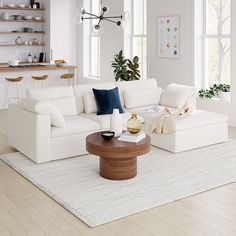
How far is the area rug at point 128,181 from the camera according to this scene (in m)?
3.94

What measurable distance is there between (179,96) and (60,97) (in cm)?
191

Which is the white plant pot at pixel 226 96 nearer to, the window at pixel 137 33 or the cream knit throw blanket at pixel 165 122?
the cream knit throw blanket at pixel 165 122

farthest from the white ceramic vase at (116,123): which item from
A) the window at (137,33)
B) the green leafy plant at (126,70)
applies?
the window at (137,33)

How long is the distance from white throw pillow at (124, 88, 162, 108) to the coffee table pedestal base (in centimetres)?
223

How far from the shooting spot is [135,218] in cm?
370

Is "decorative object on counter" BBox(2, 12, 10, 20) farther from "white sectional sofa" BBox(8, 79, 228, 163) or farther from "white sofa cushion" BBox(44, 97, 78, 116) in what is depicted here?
"white sofa cushion" BBox(44, 97, 78, 116)

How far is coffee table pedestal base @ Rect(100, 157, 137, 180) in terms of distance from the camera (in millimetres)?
4613

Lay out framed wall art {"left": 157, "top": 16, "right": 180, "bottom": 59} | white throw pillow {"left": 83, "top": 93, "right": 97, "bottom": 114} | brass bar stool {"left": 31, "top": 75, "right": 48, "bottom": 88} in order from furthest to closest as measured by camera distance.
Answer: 1. brass bar stool {"left": 31, "top": 75, "right": 48, "bottom": 88}
2. framed wall art {"left": 157, "top": 16, "right": 180, "bottom": 59}
3. white throw pillow {"left": 83, "top": 93, "right": 97, "bottom": 114}

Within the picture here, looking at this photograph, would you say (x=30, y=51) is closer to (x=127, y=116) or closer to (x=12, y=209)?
(x=127, y=116)

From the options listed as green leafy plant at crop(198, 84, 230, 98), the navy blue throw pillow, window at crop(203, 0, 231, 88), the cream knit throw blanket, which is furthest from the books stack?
window at crop(203, 0, 231, 88)

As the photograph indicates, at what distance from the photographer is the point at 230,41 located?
7.45 metres

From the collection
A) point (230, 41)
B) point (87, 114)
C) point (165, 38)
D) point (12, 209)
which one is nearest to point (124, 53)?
point (165, 38)

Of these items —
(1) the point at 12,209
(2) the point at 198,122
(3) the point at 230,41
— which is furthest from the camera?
(3) the point at 230,41

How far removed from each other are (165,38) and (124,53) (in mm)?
1471
